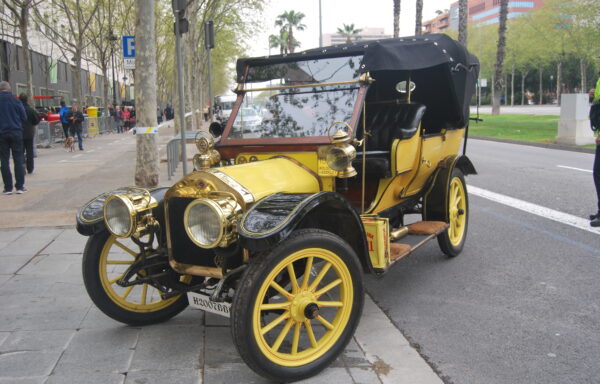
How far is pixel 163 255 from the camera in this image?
3.96 m

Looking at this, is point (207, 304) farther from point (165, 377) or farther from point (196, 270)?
point (165, 377)

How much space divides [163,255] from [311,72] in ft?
6.74

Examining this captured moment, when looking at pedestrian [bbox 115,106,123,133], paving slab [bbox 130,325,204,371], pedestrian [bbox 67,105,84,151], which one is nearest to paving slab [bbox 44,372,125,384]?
paving slab [bbox 130,325,204,371]

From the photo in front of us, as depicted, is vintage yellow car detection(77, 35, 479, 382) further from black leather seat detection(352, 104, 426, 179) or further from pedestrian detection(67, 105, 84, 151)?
pedestrian detection(67, 105, 84, 151)

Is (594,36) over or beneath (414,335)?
over

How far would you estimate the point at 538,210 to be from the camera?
824cm

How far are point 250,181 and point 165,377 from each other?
1.32 meters

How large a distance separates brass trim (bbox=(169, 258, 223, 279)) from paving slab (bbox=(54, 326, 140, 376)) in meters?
0.64

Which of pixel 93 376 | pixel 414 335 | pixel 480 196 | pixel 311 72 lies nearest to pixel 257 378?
pixel 93 376

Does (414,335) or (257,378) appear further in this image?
(414,335)

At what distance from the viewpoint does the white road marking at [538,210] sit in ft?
24.0

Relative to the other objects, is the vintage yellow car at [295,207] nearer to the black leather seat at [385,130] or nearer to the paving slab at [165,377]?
the black leather seat at [385,130]

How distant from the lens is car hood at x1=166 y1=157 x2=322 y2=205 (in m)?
3.60

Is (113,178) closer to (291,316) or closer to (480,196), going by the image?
(480,196)
